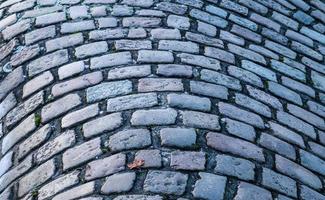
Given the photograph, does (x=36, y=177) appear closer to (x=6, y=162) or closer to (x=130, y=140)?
(x=6, y=162)

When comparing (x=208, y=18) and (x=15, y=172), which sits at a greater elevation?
(x=208, y=18)

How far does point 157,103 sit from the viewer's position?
311 centimetres

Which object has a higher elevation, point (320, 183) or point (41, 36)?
point (41, 36)

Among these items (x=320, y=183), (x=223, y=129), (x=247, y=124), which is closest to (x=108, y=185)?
(x=223, y=129)

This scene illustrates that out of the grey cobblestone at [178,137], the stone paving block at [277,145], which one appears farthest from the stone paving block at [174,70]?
the stone paving block at [277,145]

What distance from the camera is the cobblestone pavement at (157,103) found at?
2701 mm

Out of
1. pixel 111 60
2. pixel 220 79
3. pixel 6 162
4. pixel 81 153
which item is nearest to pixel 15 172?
pixel 6 162

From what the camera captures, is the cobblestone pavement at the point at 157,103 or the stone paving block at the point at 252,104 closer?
the cobblestone pavement at the point at 157,103

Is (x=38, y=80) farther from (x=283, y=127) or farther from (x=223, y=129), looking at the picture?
(x=283, y=127)

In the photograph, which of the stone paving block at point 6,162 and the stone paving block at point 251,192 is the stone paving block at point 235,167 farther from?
the stone paving block at point 6,162

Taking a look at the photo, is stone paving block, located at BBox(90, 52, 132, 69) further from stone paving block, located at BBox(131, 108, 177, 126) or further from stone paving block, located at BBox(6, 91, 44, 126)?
stone paving block, located at BBox(131, 108, 177, 126)

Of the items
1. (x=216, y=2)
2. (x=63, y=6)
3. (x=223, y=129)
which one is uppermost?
(x=216, y=2)

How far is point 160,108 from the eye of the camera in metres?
3.07

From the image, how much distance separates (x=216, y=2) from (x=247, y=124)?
1789 millimetres
